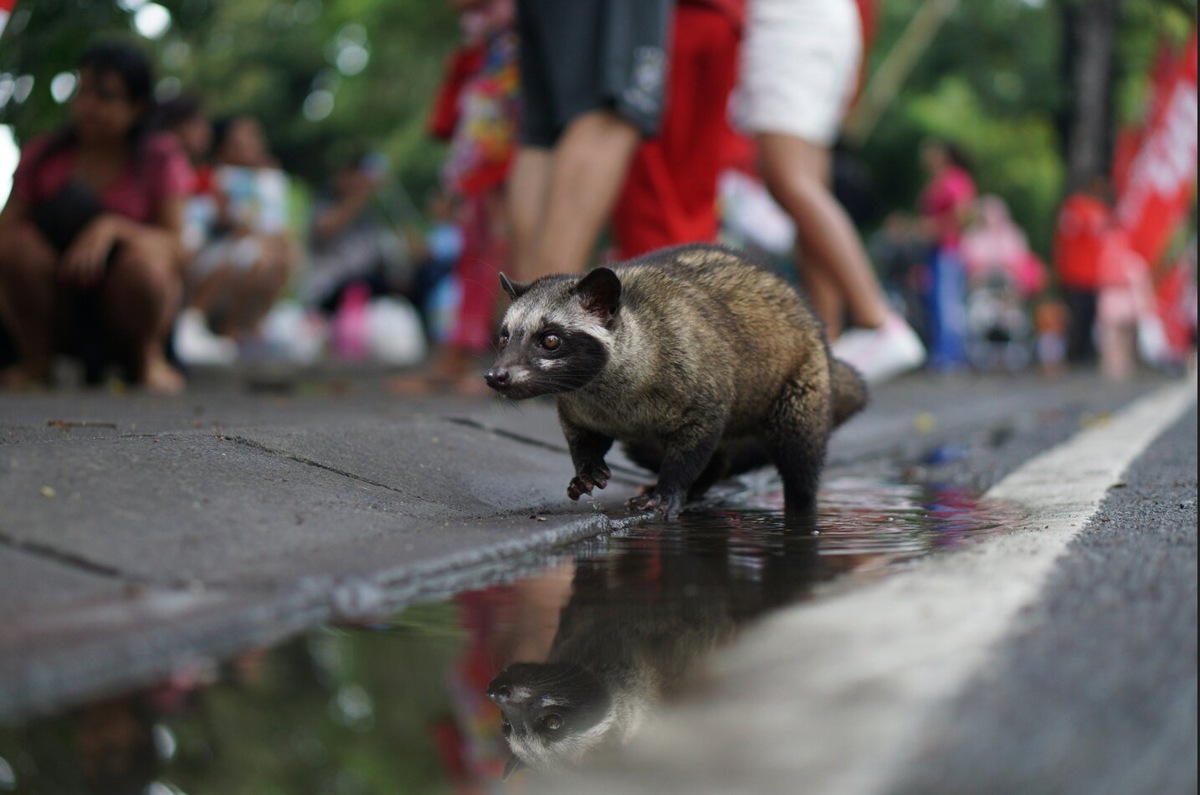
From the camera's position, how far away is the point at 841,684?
2.22 metres

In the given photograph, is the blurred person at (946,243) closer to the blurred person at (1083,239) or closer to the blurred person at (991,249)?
the blurred person at (991,249)

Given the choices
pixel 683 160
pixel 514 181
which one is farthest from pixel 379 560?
pixel 683 160

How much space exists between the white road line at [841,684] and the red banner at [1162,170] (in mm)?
15412

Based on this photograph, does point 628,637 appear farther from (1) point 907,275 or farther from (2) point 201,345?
(1) point 907,275

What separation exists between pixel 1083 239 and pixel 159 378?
1549cm

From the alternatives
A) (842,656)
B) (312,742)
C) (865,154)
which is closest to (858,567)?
(842,656)

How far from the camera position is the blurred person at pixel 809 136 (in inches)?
285

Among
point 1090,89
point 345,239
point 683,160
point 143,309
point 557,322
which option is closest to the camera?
point 557,322

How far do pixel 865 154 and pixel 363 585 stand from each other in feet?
Answer: 113

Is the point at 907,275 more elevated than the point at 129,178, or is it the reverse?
the point at 129,178

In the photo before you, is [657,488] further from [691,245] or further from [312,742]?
[312,742]

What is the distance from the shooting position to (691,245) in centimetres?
514

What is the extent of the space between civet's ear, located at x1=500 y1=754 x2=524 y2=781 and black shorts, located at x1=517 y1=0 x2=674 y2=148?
4.65 metres

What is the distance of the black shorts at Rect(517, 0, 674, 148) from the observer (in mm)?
6375
